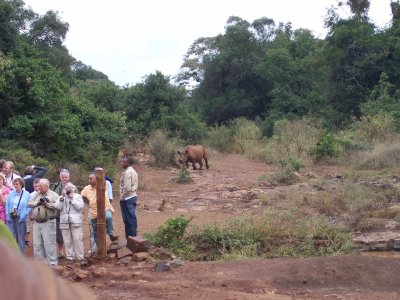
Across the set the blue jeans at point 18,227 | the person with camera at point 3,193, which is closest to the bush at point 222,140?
the person with camera at point 3,193

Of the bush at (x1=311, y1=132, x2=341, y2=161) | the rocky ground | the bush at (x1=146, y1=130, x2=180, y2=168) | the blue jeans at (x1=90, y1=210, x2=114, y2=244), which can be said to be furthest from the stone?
the bush at (x1=311, y1=132, x2=341, y2=161)

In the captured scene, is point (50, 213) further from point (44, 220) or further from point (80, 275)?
point (80, 275)

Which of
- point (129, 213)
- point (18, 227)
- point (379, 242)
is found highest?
point (18, 227)

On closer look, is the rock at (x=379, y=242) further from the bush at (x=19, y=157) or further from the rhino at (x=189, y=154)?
the rhino at (x=189, y=154)

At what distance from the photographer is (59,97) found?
1880 centimetres

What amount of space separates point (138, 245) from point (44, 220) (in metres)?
1.41

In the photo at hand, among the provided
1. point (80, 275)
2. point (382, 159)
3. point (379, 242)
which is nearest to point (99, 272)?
point (80, 275)

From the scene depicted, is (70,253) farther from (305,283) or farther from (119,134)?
(119,134)

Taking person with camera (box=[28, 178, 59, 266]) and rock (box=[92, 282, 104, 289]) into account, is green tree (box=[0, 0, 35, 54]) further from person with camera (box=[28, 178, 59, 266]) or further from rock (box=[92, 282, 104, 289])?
rock (box=[92, 282, 104, 289])

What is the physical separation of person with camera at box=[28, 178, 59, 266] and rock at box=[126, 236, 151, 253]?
111 centimetres

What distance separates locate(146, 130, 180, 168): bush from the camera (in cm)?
2758

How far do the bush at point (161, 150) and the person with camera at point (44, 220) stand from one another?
58.3 feet

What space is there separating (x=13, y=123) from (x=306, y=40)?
34.5 metres

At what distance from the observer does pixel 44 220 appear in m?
9.70
